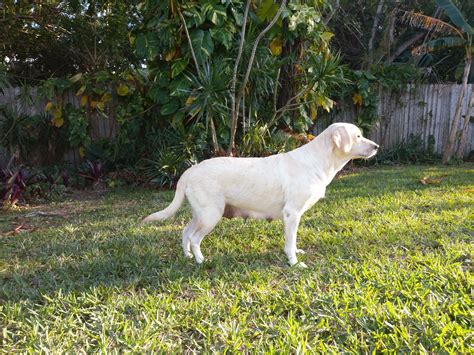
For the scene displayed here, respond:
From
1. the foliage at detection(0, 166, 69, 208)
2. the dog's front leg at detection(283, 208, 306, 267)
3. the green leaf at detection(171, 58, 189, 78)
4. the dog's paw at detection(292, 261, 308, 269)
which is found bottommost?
the foliage at detection(0, 166, 69, 208)

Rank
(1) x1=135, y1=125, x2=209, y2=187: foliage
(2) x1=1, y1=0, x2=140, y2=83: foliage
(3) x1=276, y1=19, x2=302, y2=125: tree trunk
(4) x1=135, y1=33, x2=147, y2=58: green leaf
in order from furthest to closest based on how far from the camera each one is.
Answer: (2) x1=1, y1=0, x2=140, y2=83: foliage
(3) x1=276, y1=19, x2=302, y2=125: tree trunk
(1) x1=135, y1=125, x2=209, y2=187: foliage
(4) x1=135, y1=33, x2=147, y2=58: green leaf

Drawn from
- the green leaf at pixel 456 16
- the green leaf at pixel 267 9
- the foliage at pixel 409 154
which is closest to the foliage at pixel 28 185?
the green leaf at pixel 267 9

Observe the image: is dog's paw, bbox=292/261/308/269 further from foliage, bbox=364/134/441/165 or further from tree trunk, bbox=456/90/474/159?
tree trunk, bbox=456/90/474/159

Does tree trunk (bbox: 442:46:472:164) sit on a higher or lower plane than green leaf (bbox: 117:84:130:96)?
lower

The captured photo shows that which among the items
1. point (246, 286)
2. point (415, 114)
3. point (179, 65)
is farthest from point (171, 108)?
point (415, 114)

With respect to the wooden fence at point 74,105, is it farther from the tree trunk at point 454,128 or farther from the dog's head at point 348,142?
the tree trunk at point 454,128

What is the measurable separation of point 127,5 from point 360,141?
8229mm

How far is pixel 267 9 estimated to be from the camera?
639 cm

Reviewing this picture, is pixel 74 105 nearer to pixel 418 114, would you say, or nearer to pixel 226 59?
pixel 226 59

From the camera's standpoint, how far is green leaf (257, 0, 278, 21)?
6.32 m

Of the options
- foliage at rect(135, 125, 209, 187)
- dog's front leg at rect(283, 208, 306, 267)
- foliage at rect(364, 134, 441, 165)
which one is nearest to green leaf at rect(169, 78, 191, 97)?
foliage at rect(135, 125, 209, 187)

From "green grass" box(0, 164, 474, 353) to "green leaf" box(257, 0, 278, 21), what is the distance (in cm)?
365

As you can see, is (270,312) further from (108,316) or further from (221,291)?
(108,316)

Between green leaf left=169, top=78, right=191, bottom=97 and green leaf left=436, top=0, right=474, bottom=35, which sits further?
green leaf left=436, top=0, right=474, bottom=35
